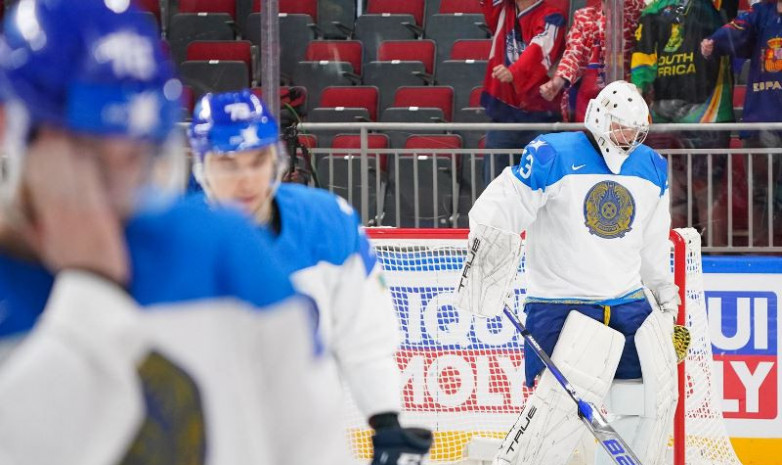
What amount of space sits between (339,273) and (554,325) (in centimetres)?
251

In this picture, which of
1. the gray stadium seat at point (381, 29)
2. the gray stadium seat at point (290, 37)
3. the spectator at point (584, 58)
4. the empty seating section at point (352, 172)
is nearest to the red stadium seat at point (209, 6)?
the gray stadium seat at point (290, 37)

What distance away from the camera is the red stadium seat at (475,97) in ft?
20.8

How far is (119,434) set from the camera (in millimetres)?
1002

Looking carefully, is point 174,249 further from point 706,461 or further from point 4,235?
point 706,461

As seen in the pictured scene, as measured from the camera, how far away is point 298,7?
6012mm

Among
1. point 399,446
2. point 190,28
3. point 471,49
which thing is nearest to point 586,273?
point 471,49

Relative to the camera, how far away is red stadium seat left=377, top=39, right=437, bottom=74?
6.88 metres

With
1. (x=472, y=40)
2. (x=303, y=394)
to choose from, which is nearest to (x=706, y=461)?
(x=472, y=40)

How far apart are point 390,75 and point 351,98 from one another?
459mm

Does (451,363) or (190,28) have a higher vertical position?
(190,28)

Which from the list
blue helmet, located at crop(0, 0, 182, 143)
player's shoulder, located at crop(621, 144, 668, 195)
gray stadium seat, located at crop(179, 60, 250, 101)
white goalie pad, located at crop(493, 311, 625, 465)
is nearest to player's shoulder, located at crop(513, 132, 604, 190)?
player's shoulder, located at crop(621, 144, 668, 195)

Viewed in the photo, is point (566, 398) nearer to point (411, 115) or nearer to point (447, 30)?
point (411, 115)

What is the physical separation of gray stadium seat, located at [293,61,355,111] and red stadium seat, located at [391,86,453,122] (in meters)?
0.25

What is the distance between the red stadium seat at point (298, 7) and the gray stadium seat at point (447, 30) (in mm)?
794
